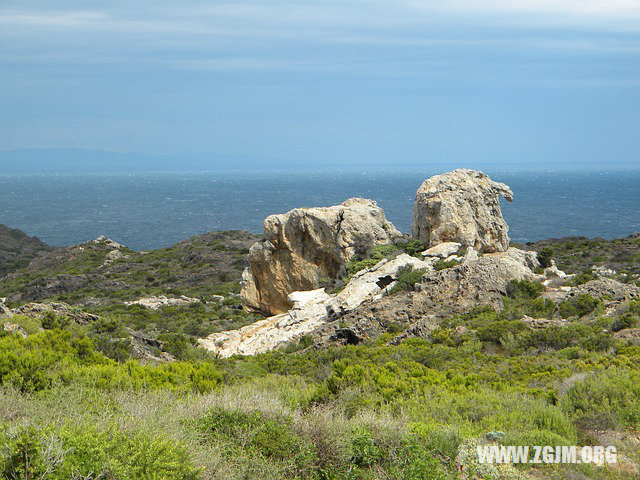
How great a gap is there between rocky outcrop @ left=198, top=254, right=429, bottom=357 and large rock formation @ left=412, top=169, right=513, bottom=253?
2438 mm

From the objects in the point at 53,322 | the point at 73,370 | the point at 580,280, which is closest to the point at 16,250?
the point at 53,322

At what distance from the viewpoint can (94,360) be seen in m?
12.4

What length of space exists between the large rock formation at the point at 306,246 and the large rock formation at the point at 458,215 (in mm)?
2241

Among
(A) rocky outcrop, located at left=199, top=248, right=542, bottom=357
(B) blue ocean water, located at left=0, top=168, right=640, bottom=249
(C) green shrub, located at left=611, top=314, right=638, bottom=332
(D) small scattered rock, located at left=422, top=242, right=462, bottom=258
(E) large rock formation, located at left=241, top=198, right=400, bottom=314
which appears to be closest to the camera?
(C) green shrub, located at left=611, top=314, right=638, bottom=332

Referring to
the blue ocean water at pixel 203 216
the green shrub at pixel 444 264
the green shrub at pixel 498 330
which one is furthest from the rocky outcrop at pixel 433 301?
the blue ocean water at pixel 203 216

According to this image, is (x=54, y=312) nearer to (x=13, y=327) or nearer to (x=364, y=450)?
(x=13, y=327)

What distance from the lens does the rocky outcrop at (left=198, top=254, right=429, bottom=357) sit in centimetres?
2034

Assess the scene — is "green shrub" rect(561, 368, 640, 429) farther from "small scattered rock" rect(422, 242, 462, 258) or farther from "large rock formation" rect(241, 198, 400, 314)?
"large rock formation" rect(241, 198, 400, 314)

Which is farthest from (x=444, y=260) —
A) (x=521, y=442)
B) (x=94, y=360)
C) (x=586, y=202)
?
(x=586, y=202)

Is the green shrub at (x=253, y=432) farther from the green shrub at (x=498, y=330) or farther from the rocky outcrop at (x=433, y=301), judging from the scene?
the rocky outcrop at (x=433, y=301)

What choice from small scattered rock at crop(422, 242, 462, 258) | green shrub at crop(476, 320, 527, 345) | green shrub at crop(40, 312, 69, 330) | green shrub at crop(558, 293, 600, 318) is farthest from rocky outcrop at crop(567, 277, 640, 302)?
green shrub at crop(40, 312, 69, 330)

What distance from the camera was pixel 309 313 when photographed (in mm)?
21656

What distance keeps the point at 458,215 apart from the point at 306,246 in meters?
6.12

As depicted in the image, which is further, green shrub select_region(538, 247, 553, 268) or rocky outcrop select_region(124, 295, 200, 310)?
rocky outcrop select_region(124, 295, 200, 310)
